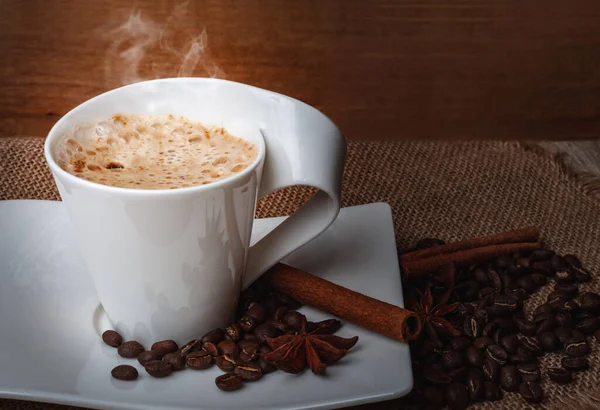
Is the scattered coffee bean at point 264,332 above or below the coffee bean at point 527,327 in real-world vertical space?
above

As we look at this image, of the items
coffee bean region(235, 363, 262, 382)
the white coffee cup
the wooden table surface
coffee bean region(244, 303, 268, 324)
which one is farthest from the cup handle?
the wooden table surface

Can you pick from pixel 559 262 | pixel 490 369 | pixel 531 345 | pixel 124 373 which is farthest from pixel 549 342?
pixel 124 373

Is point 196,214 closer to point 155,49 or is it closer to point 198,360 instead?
point 198,360

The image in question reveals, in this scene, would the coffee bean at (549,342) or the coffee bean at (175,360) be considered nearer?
the coffee bean at (175,360)

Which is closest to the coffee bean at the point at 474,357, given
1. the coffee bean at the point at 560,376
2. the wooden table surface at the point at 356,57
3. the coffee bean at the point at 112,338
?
the coffee bean at the point at 560,376

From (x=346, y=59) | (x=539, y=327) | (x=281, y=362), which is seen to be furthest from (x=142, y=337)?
(x=346, y=59)

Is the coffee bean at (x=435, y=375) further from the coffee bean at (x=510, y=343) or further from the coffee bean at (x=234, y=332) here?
the coffee bean at (x=234, y=332)

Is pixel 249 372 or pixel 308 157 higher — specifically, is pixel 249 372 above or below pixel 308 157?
below
